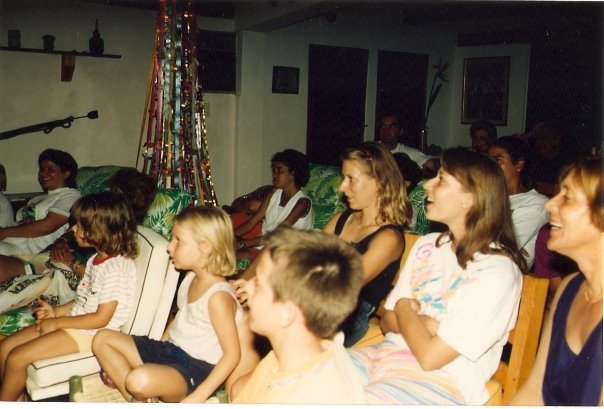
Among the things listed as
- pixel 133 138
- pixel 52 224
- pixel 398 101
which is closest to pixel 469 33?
pixel 398 101

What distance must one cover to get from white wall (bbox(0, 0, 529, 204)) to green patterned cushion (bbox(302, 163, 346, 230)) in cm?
200

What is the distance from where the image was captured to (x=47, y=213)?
11.4ft

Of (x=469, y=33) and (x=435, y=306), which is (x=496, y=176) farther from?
(x=469, y=33)

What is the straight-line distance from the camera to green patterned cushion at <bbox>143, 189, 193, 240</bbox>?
3080 mm

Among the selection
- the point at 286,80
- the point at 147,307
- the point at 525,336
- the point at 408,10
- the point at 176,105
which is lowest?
the point at 147,307

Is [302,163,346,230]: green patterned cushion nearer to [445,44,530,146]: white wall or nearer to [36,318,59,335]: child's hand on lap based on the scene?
[36,318,59,335]: child's hand on lap

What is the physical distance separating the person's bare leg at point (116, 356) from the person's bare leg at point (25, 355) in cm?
26

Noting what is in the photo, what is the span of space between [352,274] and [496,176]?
26.7 inches

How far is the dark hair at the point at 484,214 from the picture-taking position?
169cm

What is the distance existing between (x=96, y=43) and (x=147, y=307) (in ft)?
13.3

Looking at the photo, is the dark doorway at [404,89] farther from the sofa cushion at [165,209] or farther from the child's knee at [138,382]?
the child's knee at [138,382]

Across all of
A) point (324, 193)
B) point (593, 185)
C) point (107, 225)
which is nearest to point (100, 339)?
point (107, 225)

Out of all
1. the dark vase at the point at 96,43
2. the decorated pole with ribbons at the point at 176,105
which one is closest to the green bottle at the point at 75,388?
the decorated pole with ribbons at the point at 176,105

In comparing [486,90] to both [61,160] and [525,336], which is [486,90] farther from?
[525,336]
